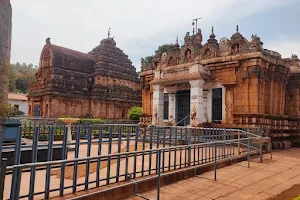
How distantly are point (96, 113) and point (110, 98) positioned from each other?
2.57 meters

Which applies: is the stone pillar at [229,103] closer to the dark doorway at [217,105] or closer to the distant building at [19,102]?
the dark doorway at [217,105]

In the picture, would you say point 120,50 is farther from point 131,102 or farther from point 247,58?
point 247,58

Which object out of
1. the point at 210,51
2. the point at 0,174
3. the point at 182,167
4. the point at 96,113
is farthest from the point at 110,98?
the point at 0,174

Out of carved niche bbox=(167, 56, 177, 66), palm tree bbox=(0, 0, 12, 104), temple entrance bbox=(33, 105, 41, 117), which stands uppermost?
carved niche bbox=(167, 56, 177, 66)

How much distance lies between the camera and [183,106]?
1513cm

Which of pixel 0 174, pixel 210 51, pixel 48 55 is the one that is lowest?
pixel 0 174

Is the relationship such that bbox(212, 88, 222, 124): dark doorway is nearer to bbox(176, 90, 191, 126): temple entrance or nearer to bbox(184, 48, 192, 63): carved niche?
bbox(176, 90, 191, 126): temple entrance

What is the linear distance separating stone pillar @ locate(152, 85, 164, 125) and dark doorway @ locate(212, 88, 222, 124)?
10.5ft

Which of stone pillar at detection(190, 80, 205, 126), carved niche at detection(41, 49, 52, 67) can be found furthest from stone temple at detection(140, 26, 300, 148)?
carved niche at detection(41, 49, 52, 67)

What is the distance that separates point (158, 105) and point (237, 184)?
9.80m

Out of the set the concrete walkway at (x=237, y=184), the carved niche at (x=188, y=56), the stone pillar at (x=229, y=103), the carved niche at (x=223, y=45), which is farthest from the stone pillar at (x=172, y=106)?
the concrete walkway at (x=237, y=184)

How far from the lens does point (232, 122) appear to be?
12.6m

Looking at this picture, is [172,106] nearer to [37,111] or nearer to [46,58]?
[37,111]

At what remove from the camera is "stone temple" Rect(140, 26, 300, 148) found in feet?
39.6
